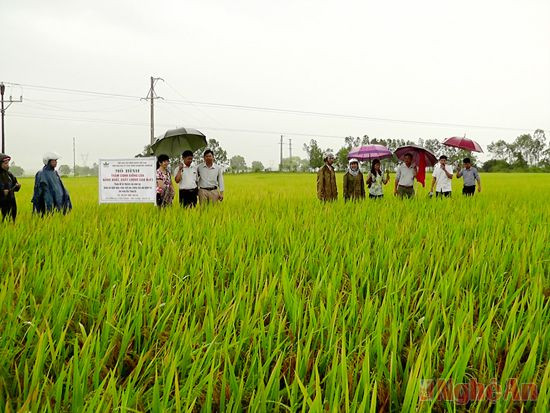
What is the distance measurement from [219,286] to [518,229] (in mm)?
3083

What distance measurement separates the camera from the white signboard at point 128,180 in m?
6.23

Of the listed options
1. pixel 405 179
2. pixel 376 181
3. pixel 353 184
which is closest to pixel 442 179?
pixel 405 179

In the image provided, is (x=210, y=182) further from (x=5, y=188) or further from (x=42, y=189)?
(x=5, y=188)

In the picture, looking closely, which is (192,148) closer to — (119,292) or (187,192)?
(187,192)

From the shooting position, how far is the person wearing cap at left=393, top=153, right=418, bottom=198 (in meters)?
7.21

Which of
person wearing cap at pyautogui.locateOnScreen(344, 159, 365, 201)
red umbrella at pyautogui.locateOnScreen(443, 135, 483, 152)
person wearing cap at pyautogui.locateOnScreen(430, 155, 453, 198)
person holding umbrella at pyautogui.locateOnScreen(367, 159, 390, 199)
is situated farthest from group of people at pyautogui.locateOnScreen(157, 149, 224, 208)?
red umbrella at pyautogui.locateOnScreen(443, 135, 483, 152)

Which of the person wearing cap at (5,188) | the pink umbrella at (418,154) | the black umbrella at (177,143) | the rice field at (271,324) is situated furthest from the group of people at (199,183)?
the rice field at (271,324)

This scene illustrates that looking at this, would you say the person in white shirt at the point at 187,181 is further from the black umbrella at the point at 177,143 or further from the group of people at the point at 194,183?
the black umbrella at the point at 177,143

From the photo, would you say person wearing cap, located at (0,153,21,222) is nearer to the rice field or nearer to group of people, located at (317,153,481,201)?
the rice field

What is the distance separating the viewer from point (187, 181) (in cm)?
616

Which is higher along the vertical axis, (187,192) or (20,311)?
(187,192)

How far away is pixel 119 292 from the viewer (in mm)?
1854

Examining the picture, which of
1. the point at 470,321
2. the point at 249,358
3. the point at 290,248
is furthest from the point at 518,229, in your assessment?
the point at 249,358

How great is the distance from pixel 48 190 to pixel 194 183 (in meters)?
2.02
